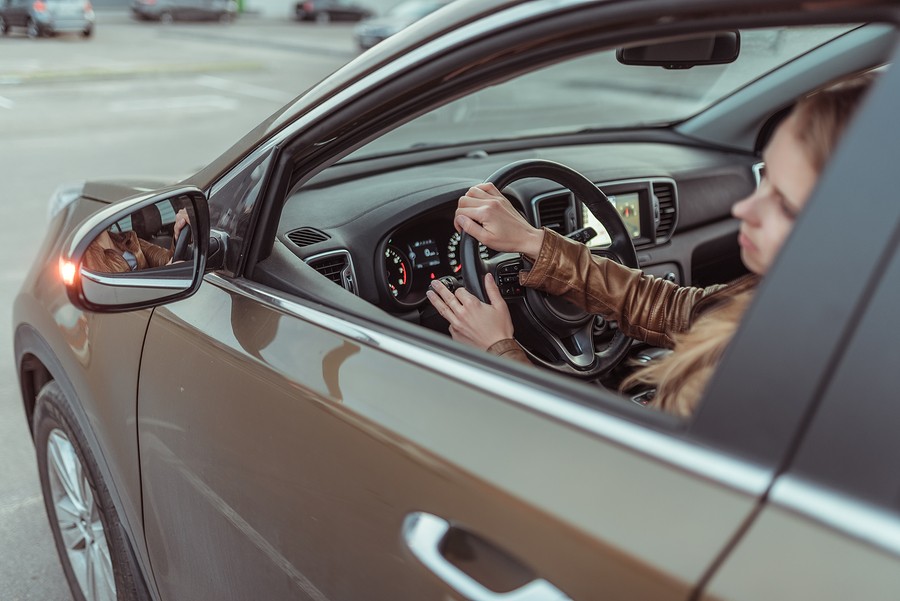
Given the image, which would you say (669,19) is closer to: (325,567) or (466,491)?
(466,491)

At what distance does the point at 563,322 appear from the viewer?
A: 7.79 feet

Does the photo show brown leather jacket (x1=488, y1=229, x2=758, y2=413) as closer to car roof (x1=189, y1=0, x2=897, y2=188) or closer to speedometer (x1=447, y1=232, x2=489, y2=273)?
speedometer (x1=447, y1=232, x2=489, y2=273)

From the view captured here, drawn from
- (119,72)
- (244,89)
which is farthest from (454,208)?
(119,72)

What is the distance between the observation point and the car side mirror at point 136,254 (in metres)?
1.65

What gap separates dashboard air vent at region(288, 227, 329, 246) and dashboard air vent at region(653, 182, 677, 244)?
4.79 feet

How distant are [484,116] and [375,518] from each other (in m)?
8.92

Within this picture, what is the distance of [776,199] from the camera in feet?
3.76


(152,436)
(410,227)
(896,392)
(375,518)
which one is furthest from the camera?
(410,227)

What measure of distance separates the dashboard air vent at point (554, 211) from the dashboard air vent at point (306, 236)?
2.47ft

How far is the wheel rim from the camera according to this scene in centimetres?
228

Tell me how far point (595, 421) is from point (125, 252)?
43.9 inches

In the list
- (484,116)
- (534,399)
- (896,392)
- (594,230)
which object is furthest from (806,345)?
(484,116)

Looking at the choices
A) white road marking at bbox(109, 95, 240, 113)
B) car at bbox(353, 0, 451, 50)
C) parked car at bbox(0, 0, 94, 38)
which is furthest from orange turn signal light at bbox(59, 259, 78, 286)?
parked car at bbox(0, 0, 94, 38)

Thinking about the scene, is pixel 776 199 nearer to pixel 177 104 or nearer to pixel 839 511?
pixel 839 511
